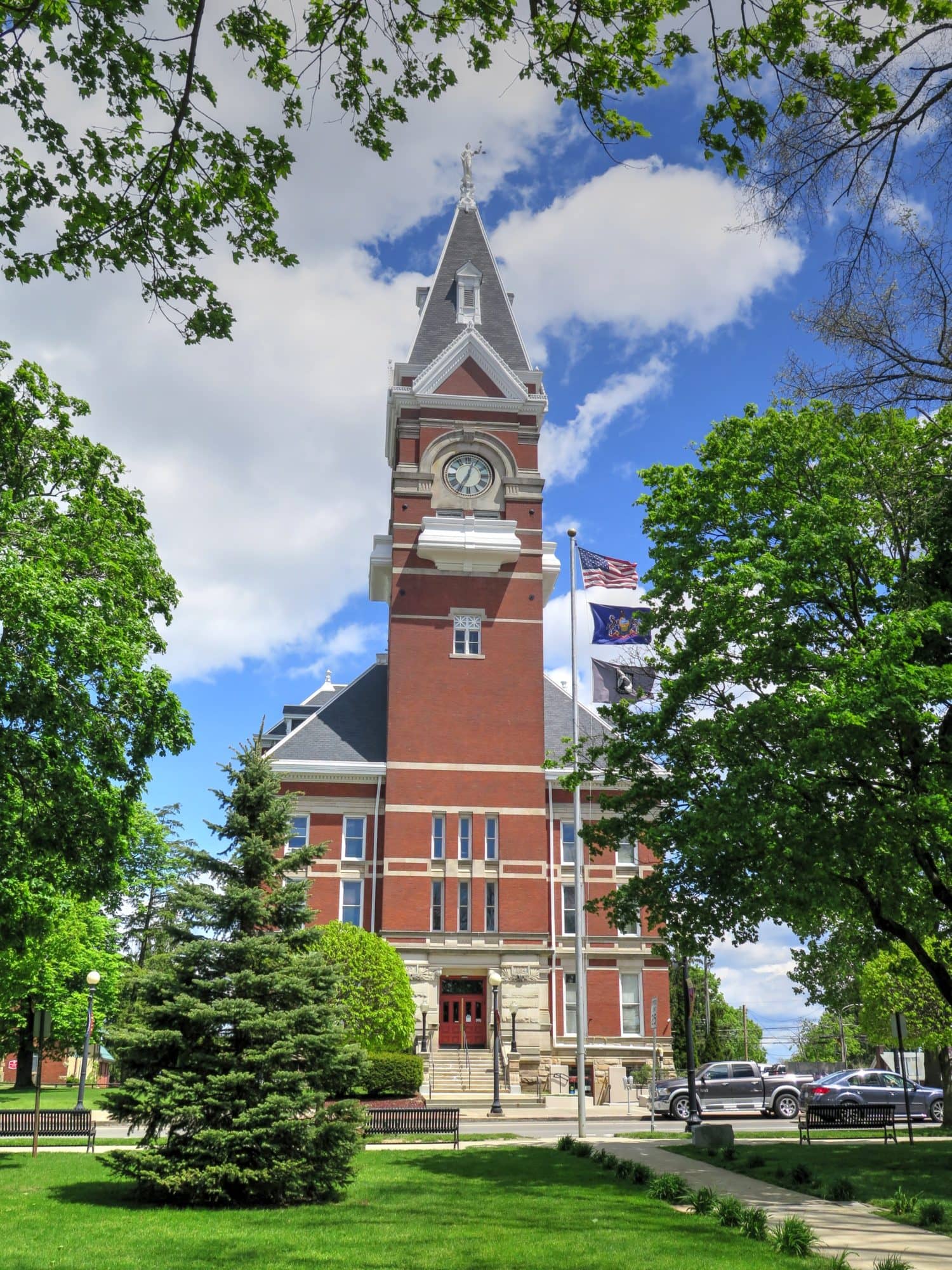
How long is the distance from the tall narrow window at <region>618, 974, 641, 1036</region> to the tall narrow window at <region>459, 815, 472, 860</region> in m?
8.43

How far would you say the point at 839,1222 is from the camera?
530 inches

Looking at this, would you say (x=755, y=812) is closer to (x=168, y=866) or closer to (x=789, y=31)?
(x=789, y=31)

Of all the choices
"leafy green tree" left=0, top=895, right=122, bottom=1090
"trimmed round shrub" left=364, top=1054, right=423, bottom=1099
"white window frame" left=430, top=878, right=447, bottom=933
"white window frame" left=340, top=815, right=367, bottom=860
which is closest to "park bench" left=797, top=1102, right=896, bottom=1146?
"trimmed round shrub" left=364, top=1054, right=423, bottom=1099

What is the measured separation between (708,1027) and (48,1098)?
38.3 m

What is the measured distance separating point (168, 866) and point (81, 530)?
38791 mm

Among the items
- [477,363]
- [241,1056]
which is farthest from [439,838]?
[241,1056]

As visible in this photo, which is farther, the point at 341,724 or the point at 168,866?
the point at 168,866

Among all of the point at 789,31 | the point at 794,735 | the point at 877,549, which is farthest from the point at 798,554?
the point at 789,31

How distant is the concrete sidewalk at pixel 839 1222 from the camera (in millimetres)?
11219

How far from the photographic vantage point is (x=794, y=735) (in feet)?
57.1

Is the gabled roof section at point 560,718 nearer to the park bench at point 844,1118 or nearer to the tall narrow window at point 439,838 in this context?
the tall narrow window at point 439,838

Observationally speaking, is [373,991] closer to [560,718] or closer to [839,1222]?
[560,718]

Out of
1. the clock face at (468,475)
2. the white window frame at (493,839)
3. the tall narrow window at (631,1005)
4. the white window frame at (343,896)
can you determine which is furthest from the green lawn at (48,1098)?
the clock face at (468,475)

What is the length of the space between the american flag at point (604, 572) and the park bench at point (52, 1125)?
18.7 m
